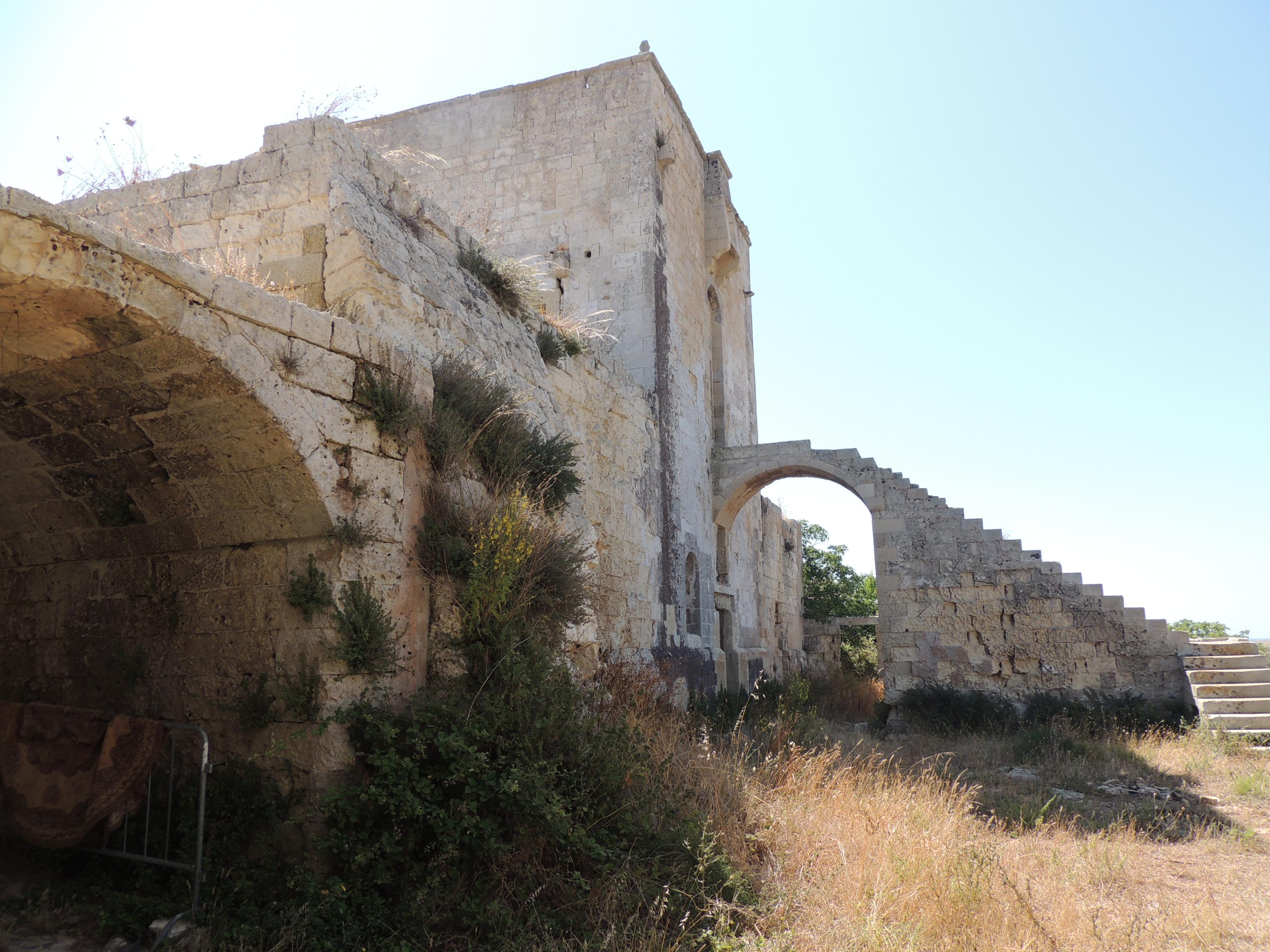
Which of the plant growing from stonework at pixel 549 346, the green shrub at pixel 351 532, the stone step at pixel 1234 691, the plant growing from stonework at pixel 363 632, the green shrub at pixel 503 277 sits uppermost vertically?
the green shrub at pixel 503 277

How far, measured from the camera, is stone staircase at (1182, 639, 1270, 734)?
10086 millimetres

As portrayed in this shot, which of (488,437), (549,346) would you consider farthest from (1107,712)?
(488,437)

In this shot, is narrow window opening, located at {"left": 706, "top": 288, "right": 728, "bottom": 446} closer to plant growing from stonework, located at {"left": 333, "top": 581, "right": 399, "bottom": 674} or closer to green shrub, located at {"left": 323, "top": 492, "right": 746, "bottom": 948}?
green shrub, located at {"left": 323, "top": 492, "right": 746, "bottom": 948}

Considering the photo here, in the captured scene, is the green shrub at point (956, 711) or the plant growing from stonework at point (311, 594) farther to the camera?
the green shrub at point (956, 711)

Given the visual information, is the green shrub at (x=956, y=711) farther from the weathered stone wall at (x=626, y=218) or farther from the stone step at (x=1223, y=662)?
the weathered stone wall at (x=626, y=218)

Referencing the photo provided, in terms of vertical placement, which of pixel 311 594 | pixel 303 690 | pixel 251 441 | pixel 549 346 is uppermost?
pixel 549 346

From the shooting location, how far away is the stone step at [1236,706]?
10336 millimetres

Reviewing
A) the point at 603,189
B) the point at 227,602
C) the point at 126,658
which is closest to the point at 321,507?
the point at 227,602

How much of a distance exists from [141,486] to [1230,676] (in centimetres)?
1246

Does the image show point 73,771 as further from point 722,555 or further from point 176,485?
point 722,555

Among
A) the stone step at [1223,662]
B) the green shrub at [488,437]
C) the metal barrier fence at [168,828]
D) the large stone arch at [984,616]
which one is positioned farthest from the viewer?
the large stone arch at [984,616]

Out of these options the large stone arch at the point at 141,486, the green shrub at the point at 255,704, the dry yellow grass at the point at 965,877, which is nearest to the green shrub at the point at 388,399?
the large stone arch at the point at 141,486

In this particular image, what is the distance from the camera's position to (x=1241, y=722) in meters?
10.1

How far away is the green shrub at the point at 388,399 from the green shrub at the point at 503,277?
119 inches
